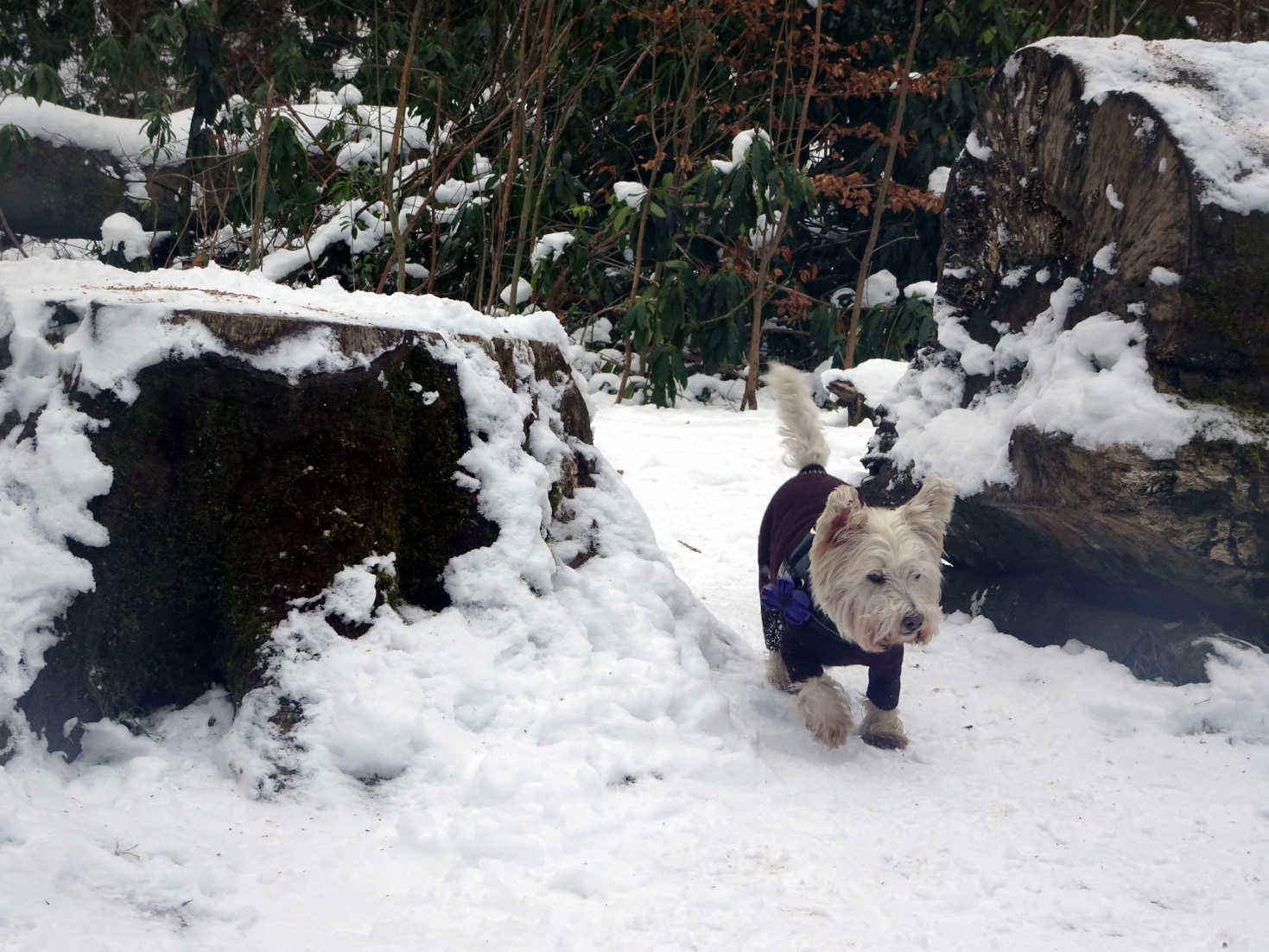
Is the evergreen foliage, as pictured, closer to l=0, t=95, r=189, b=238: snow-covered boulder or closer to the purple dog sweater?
l=0, t=95, r=189, b=238: snow-covered boulder

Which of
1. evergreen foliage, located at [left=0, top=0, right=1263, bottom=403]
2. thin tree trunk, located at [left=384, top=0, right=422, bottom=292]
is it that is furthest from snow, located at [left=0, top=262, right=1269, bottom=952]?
evergreen foliage, located at [left=0, top=0, right=1263, bottom=403]

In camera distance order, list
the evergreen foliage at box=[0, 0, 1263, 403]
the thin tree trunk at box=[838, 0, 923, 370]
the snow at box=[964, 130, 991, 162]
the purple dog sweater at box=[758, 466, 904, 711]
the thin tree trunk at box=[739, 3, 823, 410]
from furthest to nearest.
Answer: the thin tree trunk at box=[838, 0, 923, 370] < the thin tree trunk at box=[739, 3, 823, 410] < the evergreen foliage at box=[0, 0, 1263, 403] < the snow at box=[964, 130, 991, 162] < the purple dog sweater at box=[758, 466, 904, 711]

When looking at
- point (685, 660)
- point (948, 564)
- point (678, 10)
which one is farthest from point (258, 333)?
point (678, 10)

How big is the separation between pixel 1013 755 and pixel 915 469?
1.72 meters

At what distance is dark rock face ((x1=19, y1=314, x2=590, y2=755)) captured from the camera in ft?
9.00

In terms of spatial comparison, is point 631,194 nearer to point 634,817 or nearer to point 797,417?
point 797,417

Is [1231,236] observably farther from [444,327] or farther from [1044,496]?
[444,327]

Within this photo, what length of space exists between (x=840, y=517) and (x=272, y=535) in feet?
6.05

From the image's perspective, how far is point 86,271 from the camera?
3617mm

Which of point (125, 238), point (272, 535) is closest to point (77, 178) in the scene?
point (125, 238)

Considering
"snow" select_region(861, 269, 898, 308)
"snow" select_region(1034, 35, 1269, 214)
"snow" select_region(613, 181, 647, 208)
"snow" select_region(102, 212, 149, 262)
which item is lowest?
"snow" select_region(102, 212, 149, 262)

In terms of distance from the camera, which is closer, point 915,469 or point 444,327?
point 444,327

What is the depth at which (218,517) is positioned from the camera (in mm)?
2865

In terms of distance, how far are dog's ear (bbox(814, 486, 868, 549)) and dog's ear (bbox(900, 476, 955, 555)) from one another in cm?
19
